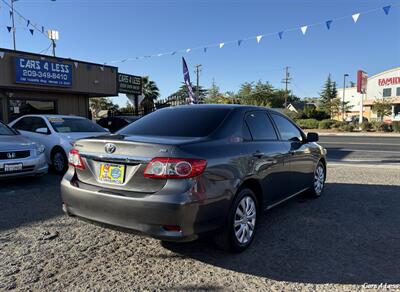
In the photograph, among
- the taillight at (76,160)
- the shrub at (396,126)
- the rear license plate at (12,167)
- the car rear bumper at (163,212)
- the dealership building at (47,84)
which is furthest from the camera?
the shrub at (396,126)

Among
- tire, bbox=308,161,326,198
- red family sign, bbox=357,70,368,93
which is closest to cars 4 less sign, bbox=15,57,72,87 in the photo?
tire, bbox=308,161,326,198

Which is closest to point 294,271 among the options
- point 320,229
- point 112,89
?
point 320,229

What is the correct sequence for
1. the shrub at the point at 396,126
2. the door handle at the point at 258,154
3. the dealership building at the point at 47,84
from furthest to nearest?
the shrub at the point at 396,126 < the dealership building at the point at 47,84 < the door handle at the point at 258,154

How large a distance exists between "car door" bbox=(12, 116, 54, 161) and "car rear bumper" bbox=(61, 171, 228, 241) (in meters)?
5.99

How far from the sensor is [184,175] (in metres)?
3.16

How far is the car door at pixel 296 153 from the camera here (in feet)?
16.7

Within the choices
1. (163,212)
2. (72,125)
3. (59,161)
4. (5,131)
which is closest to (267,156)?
(163,212)

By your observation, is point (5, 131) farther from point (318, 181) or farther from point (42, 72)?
point (42, 72)

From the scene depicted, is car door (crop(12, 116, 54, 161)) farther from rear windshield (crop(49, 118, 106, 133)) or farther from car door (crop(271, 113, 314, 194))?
car door (crop(271, 113, 314, 194))

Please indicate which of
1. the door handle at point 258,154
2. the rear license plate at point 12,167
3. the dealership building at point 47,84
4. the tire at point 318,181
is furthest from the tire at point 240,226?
the dealership building at point 47,84

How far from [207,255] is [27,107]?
580 inches

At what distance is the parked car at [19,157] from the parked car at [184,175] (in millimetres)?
3502

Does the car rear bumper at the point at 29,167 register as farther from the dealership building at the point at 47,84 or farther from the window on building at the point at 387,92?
the window on building at the point at 387,92

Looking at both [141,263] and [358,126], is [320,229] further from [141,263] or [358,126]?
[358,126]
